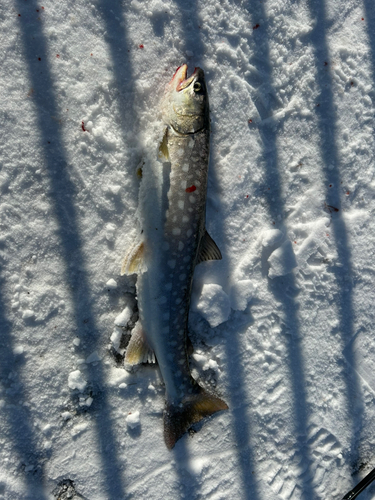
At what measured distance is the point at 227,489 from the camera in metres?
2.79

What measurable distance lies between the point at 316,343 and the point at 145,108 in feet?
7.35

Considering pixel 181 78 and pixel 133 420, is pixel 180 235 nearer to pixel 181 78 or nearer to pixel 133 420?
pixel 181 78

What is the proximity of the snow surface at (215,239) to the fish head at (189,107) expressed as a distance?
21 centimetres

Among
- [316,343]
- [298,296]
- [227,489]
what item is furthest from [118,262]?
[227,489]

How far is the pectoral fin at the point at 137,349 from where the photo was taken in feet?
8.34

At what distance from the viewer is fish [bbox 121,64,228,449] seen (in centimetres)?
240

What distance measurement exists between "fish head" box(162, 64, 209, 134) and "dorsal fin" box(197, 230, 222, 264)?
0.72 m

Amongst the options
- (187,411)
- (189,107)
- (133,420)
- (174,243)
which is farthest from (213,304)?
(189,107)

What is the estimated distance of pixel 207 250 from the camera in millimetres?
2568

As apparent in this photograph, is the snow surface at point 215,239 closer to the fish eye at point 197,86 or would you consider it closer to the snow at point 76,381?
the snow at point 76,381

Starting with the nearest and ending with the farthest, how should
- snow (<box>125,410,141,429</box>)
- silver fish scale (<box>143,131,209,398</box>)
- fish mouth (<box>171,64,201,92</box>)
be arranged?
silver fish scale (<box>143,131,209,398</box>) < fish mouth (<box>171,64,201,92</box>) < snow (<box>125,410,141,429</box>)

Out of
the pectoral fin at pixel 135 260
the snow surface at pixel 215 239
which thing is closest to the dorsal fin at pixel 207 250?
the snow surface at pixel 215 239

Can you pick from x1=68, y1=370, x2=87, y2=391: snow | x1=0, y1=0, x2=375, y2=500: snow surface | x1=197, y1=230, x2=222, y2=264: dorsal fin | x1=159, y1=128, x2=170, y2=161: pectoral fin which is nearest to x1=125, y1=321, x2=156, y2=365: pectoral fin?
x1=0, y1=0, x2=375, y2=500: snow surface

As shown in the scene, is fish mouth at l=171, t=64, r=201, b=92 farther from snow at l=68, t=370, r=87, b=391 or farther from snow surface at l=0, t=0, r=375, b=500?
snow at l=68, t=370, r=87, b=391
